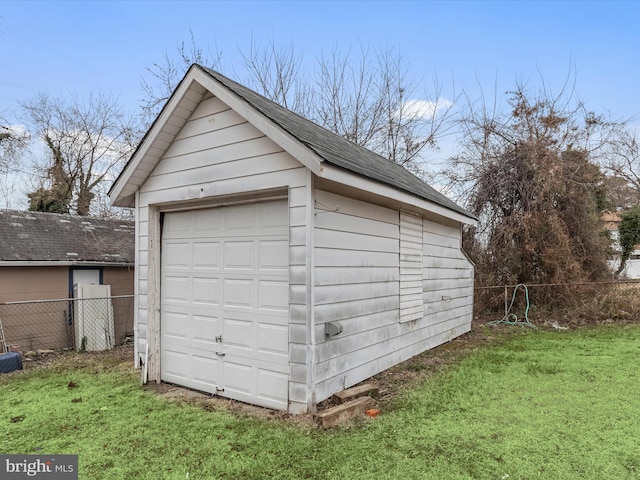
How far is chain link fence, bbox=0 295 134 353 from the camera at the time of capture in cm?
855

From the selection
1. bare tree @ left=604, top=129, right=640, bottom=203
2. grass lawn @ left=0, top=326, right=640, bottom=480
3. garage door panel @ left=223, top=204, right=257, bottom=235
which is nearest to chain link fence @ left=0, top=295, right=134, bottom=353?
grass lawn @ left=0, top=326, right=640, bottom=480

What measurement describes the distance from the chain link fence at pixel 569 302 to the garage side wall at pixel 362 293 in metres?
4.83

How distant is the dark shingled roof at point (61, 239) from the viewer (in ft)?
29.2

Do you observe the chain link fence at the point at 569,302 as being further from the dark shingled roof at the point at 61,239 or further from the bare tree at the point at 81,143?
the bare tree at the point at 81,143

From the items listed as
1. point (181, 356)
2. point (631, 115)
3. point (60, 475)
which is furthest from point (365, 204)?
point (631, 115)

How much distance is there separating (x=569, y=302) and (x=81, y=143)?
2239cm

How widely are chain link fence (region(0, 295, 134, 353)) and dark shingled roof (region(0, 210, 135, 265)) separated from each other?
1.11 metres

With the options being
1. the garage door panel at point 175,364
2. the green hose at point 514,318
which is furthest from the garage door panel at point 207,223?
the green hose at point 514,318

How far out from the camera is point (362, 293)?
484 cm

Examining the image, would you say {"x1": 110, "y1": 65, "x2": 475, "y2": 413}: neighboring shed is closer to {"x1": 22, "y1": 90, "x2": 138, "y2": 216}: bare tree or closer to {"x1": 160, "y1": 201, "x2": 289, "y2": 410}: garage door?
{"x1": 160, "y1": 201, "x2": 289, "y2": 410}: garage door

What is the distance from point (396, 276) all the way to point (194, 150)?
3332mm

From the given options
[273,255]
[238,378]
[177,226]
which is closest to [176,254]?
[177,226]

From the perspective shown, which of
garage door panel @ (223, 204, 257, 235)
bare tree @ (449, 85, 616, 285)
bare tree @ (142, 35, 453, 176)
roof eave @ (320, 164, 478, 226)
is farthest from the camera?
bare tree @ (142, 35, 453, 176)

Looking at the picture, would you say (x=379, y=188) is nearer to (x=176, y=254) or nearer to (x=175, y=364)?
(x=176, y=254)
